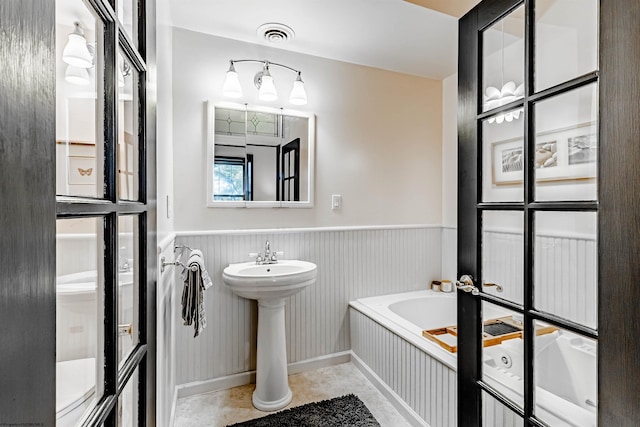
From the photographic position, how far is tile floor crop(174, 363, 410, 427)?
1.89 m

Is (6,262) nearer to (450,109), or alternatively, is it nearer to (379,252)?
(379,252)

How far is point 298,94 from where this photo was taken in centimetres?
233

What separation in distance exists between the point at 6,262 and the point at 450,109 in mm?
3095

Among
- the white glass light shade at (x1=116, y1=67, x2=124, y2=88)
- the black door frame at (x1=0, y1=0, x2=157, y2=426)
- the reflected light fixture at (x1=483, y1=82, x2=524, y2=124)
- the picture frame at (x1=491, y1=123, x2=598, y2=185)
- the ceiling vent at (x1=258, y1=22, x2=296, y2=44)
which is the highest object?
the ceiling vent at (x1=258, y1=22, x2=296, y2=44)

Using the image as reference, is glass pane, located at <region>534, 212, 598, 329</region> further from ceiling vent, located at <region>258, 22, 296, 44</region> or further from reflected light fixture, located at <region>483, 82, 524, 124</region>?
ceiling vent, located at <region>258, 22, 296, 44</region>

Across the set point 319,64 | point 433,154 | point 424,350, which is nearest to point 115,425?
point 424,350

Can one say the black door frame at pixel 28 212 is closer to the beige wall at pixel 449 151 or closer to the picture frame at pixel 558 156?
the picture frame at pixel 558 156

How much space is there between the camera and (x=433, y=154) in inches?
115

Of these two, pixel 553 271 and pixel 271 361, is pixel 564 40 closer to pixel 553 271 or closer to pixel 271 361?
pixel 553 271

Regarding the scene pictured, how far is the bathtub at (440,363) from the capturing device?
921mm

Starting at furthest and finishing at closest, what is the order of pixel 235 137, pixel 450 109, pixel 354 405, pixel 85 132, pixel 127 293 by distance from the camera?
pixel 450 109 → pixel 235 137 → pixel 354 405 → pixel 127 293 → pixel 85 132

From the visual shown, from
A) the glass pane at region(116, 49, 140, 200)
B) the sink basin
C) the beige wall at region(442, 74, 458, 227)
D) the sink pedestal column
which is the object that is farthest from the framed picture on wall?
the beige wall at region(442, 74, 458, 227)

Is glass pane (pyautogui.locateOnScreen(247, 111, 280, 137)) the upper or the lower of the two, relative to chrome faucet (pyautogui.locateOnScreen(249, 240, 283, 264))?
upper

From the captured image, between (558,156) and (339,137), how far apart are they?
1741mm
